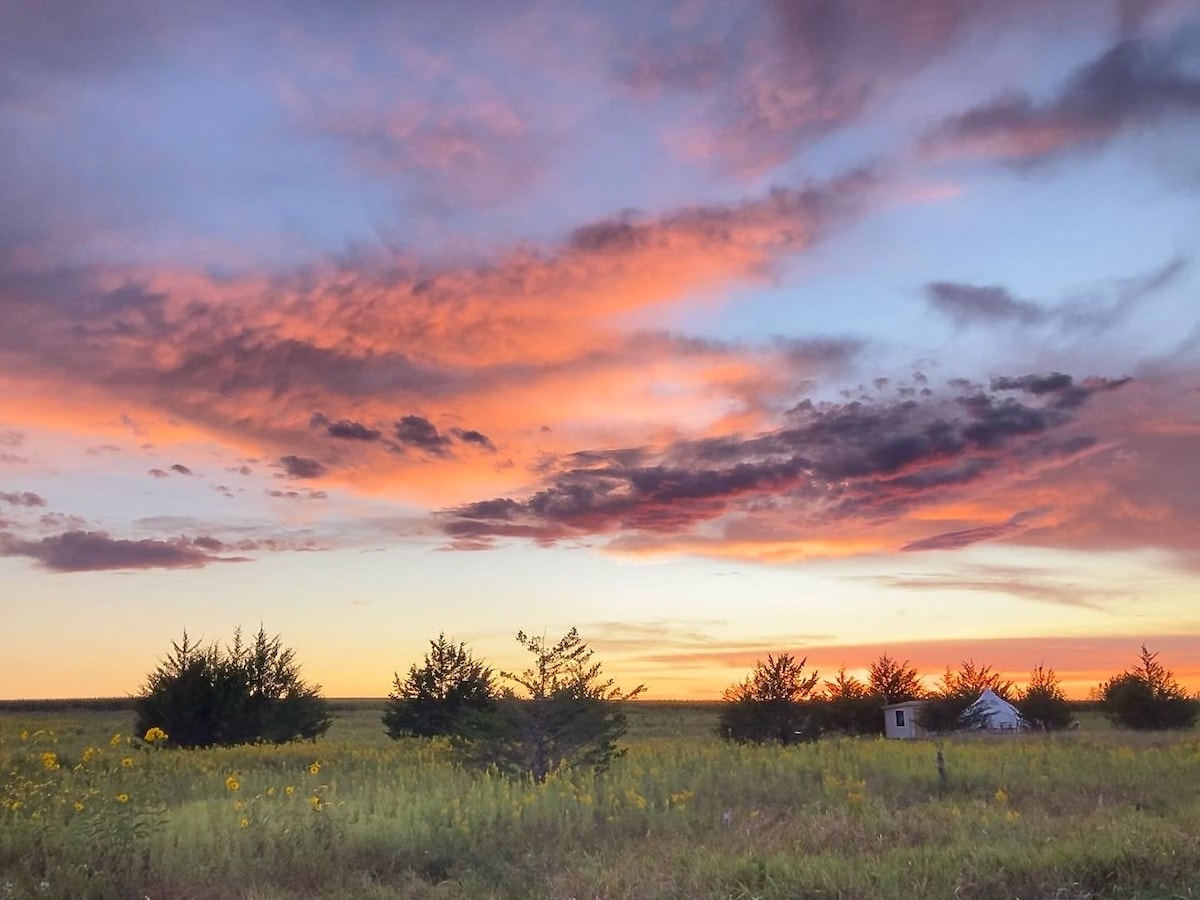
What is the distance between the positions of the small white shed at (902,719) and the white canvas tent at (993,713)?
1727 mm

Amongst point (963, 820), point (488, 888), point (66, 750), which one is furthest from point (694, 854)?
point (66, 750)

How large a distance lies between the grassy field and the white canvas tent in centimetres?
2438

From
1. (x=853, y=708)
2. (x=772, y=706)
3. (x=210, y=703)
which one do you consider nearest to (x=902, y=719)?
(x=853, y=708)

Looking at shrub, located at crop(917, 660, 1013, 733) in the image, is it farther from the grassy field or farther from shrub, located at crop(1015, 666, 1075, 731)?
the grassy field

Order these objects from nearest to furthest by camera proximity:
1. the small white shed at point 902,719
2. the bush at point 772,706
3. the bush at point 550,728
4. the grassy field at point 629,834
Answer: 1. the grassy field at point 629,834
2. the bush at point 550,728
3. the bush at point 772,706
4. the small white shed at point 902,719

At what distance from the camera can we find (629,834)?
1088 cm

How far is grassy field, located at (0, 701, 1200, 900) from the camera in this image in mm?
8258

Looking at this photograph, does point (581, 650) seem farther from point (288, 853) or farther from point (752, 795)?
point (288, 853)

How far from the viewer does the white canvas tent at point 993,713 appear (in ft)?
126

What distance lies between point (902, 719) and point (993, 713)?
344 centimetres

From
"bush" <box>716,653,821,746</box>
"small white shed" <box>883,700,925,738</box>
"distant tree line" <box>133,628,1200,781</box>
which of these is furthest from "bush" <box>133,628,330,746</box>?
"small white shed" <box>883,700,925,738</box>

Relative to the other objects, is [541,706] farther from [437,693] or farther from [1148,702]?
[1148,702]

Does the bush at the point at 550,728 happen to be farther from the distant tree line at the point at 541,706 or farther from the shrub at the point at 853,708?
the shrub at the point at 853,708

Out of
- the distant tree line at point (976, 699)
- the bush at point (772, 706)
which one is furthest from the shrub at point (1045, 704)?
the bush at point (772, 706)
